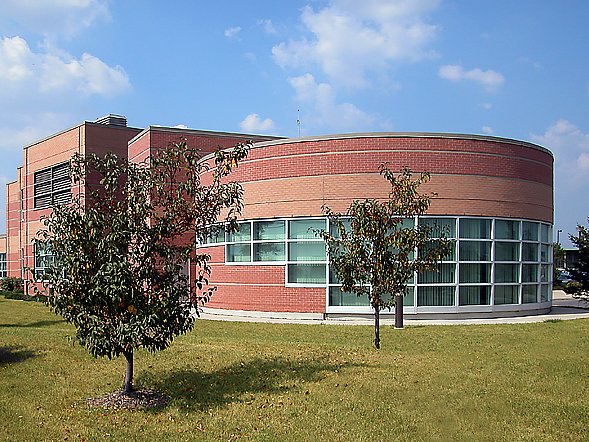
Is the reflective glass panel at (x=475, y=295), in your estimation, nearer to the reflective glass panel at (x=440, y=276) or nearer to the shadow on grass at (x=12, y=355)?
the reflective glass panel at (x=440, y=276)

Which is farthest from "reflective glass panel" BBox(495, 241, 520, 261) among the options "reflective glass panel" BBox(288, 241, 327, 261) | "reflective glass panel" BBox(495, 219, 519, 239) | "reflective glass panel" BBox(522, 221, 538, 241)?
"reflective glass panel" BBox(288, 241, 327, 261)

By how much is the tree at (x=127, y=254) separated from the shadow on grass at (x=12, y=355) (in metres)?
3.94

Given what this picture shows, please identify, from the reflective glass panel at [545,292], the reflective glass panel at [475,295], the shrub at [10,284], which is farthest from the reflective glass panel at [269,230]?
the shrub at [10,284]

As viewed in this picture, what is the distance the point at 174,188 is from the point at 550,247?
1863 centimetres

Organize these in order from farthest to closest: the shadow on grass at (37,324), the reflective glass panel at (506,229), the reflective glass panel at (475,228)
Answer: the reflective glass panel at (506,229) < the reflective glass panel at (475,228) < the shadow on grass at (37,324)

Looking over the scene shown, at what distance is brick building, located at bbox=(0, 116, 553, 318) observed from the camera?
20312mm

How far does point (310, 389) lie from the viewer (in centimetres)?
987

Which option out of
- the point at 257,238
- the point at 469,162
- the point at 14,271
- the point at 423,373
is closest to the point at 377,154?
the point at 469,162

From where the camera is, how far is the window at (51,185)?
35281mm

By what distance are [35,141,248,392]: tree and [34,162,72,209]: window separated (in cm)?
2704

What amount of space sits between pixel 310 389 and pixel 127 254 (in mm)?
3757

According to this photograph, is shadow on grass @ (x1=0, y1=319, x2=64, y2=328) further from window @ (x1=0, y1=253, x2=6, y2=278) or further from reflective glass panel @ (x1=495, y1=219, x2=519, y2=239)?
window @ (x1=0, y1=253, x2=6, y2=278)

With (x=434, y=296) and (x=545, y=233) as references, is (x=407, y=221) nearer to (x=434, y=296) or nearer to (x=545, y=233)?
(x=434, y=296)

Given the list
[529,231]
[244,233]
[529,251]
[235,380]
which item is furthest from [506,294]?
[235,380]
